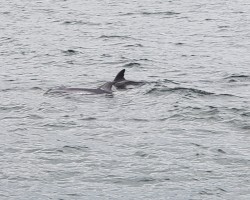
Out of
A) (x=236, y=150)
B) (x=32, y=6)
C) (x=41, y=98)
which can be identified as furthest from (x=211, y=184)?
(x=32, y=6)

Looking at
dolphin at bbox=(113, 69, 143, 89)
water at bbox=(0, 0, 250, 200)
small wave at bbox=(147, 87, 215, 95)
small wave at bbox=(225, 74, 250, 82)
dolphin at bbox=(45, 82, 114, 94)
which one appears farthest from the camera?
small wave at bbox=(225, 74, 250, 82)

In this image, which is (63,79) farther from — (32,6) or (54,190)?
(32,6)

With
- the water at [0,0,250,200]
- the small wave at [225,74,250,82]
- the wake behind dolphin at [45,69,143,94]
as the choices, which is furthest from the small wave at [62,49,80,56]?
the small wave at [225,74,250,82]

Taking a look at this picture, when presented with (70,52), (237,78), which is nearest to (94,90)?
(237,78)

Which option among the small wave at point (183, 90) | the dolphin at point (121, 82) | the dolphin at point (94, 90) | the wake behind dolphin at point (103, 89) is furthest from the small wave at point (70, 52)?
the small wave at point (183, 90)

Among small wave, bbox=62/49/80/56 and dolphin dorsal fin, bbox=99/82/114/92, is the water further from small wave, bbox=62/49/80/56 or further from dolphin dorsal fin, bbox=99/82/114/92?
dolphin dorsal fin, bbox=99/82/114/92

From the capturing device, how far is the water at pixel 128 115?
12.9 m

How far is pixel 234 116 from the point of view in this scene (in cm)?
1698

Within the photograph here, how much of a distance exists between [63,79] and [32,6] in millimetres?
22046

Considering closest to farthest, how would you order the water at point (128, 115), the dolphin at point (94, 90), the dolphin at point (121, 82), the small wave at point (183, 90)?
the water at point (128, 115) → the dolphin at point (94, 90) → the small wave at point (183, 90) → the dolphin at point (121, 82)

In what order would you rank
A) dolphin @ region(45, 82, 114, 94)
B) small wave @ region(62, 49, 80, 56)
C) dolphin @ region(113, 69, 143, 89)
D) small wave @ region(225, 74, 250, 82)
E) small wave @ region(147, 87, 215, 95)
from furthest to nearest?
small wave @ region(62, 49, 80, 56) → small wave @ region(225, 74, 250, 82) → dolphin @ region(113, 69, 143, 89) → small wave @ region(147, 87, 215, 95) → dolphin @ region(45, 82, 114, 94)

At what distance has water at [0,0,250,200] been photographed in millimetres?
12906

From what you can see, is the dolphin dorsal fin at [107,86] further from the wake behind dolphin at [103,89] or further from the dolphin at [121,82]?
the dolphin at [121,82]

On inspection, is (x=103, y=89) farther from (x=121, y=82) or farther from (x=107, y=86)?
(x=121, y=82)
